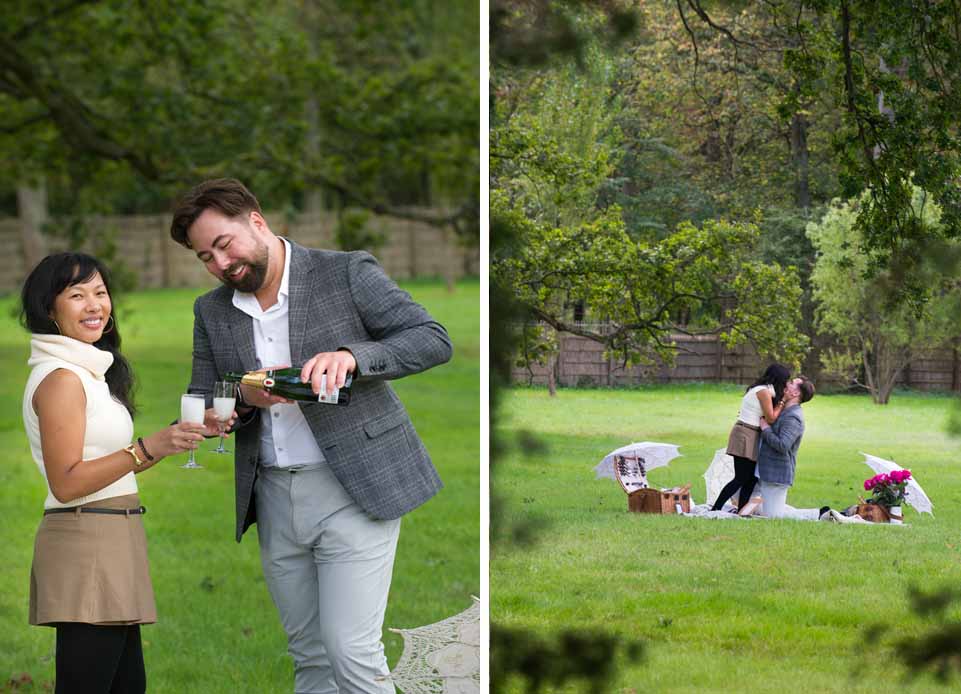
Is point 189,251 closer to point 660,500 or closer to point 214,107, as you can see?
point 214,107

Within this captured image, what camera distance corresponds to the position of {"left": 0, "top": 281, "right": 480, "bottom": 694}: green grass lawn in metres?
4.07

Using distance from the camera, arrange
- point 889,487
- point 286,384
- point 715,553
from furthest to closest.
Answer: point 715,553, point 889,487, point 286,384

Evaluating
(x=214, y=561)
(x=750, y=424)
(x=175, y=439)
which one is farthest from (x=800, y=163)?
(x=214, y=561)

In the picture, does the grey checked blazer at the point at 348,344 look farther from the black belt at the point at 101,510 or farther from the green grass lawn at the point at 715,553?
the green grass lawn at the point at 715,553

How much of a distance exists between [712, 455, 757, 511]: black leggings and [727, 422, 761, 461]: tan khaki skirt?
0.01m

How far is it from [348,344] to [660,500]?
40.6 inches

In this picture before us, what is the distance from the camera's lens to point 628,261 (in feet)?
10.2

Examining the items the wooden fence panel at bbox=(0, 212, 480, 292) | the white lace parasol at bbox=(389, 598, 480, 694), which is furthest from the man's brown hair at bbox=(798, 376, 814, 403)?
the wooden fence panel at bbox=(0, 212, 480, 292)

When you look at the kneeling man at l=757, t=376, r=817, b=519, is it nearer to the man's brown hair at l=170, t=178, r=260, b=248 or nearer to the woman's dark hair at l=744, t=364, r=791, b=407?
the woman's dark hair at l=744, t=364, r=791, b=407

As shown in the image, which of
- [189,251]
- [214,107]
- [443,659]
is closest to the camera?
[443,659]

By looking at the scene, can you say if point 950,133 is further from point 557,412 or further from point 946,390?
point 557,412

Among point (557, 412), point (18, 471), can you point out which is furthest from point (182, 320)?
point (557, 412)

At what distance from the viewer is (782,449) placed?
3039 mm

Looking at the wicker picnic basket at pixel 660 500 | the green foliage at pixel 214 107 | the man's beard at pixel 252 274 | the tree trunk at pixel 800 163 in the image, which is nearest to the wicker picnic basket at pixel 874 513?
the wicker picnic basket at pixel 660 500
